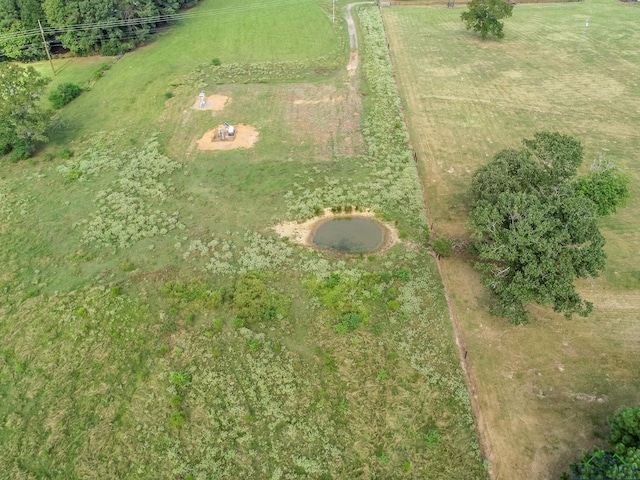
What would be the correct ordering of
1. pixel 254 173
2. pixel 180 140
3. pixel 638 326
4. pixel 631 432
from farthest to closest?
pixel 180 140
pixel 254 173
pixel 638 326
pixel 631 432

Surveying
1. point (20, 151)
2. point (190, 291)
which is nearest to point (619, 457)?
point (190, 291)

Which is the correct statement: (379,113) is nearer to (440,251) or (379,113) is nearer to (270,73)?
(270,73)

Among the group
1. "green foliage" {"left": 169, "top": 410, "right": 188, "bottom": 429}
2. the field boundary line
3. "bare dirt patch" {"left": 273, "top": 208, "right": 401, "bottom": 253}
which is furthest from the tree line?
"green foliage" {"left": 169, "top": 410, "right": 188, "bottom": 429}

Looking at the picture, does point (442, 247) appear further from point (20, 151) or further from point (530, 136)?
point (20, 151)

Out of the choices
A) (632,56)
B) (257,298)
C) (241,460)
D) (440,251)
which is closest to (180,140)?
(257,298)

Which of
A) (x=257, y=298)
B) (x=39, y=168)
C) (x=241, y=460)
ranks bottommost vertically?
(x=241, y=460)

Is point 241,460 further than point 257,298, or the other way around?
point 257,298
